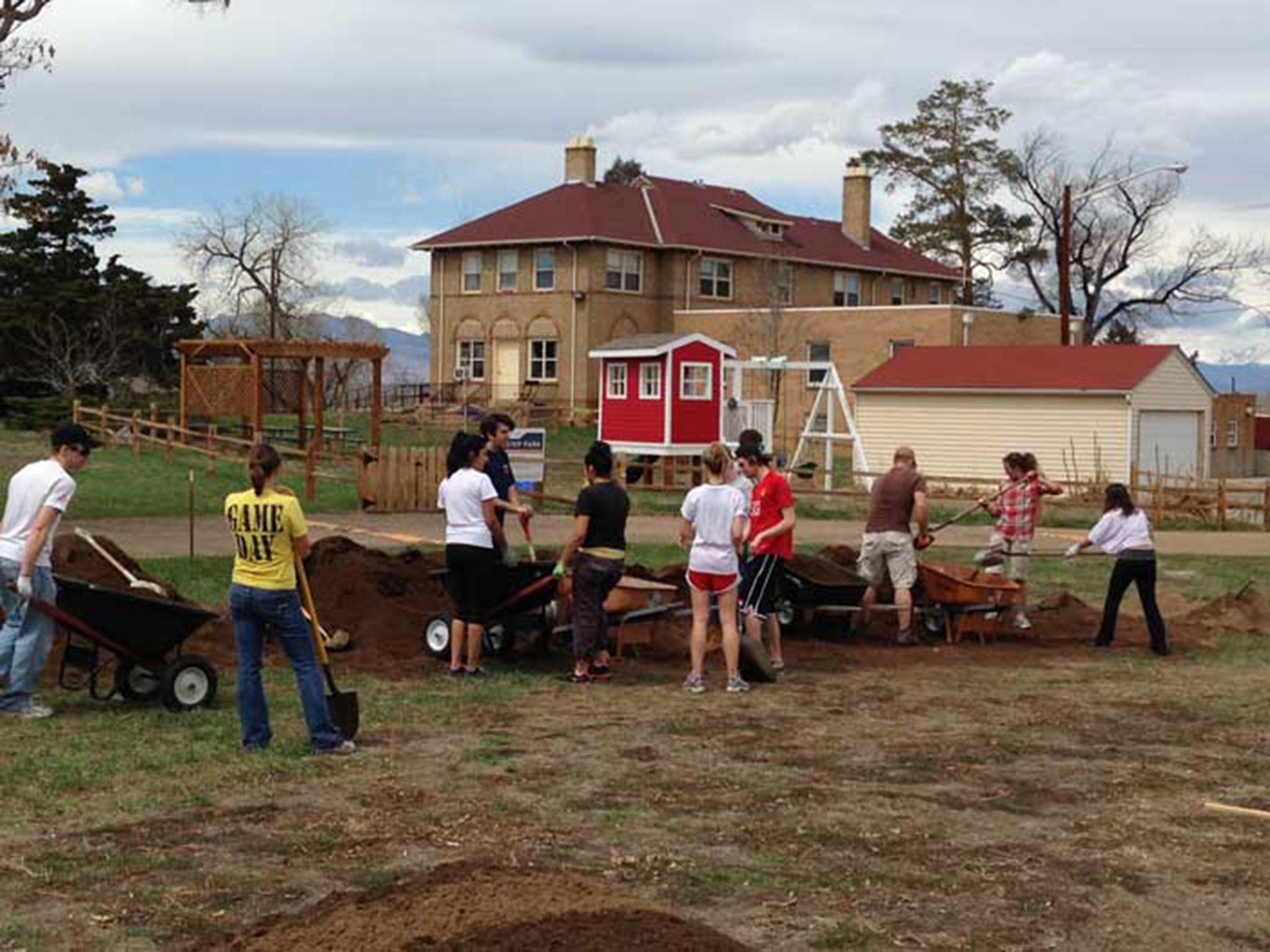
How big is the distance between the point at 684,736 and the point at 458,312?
52363 mm

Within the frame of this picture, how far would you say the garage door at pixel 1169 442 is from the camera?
142 feet

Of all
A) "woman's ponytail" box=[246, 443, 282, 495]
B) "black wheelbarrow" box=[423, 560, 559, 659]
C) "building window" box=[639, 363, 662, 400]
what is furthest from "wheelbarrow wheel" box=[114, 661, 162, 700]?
"building window" box=[639, 363, 662, 400]

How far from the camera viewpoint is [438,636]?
13.1 m

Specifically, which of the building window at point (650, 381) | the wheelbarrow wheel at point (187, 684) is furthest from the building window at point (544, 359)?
the wheelbarrow wheel at point (187, 684)

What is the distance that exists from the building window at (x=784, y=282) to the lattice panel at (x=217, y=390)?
23.8 m

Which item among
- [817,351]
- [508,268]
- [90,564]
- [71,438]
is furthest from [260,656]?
[508,268]

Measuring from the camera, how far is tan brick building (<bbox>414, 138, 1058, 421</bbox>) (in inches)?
2260

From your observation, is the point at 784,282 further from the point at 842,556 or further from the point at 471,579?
the point at 471,579

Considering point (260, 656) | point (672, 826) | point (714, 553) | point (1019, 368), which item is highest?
point (1019, 368)

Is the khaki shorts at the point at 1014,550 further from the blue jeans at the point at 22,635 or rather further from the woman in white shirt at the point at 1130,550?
the blue jeans at the point at 22,635

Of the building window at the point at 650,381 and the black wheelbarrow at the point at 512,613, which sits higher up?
the building window at the point at 650,381

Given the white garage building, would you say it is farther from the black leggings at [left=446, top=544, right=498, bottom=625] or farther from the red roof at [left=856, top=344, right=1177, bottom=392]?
the black leggings at [left=446, top=544, right=498, bottom=625]

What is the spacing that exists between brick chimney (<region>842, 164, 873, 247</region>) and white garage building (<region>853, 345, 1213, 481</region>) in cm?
2274

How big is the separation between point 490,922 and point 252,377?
35.7 meters
